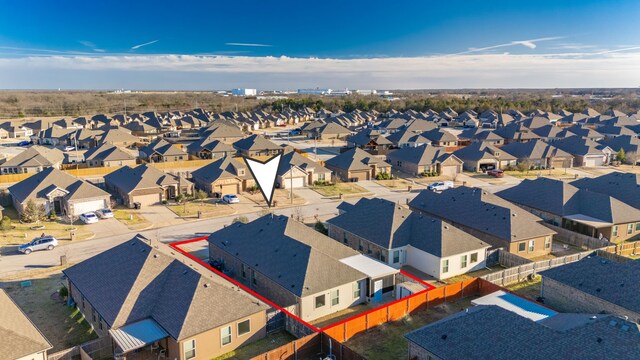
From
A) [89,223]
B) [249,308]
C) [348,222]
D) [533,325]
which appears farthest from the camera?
[89,223]

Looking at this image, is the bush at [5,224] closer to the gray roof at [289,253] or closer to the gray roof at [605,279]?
the gray roof at [289,253]

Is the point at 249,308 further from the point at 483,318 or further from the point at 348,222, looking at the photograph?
the point at 348,222

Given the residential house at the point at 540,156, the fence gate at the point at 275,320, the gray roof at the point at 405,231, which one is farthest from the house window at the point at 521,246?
the residential house at the point at 540,156

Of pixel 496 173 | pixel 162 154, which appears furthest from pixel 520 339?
pixel 162 154

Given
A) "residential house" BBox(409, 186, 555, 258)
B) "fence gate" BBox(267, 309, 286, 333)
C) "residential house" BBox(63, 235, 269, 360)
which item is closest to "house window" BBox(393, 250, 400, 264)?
"residential house" BBox(409, 186, 555, 258)

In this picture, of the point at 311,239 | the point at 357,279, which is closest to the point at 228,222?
the point at 311,239

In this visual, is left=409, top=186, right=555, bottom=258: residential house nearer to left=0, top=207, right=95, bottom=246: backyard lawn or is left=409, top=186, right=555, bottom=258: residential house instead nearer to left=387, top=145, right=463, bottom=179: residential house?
left=387, top=145, right=463, bottom=179: residential house
